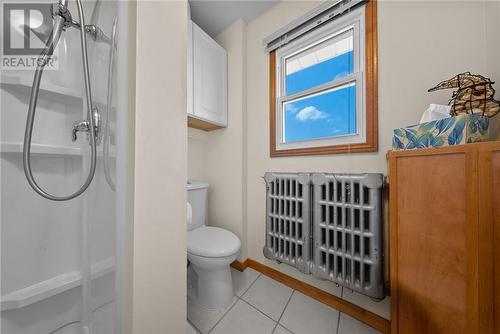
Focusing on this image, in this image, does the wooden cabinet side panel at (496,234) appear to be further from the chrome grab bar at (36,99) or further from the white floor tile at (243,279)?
the chrome grab bar at (36,99)

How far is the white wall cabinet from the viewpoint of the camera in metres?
1.41

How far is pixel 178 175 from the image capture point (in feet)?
2.18

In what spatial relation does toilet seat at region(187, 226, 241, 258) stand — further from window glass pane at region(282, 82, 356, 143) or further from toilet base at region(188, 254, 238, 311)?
window glass pane at region(282, 82, 356, 143)

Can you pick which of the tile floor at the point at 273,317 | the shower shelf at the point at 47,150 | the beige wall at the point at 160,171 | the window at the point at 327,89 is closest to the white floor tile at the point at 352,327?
the tile floor at the point at 273,317

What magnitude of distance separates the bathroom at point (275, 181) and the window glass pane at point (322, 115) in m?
0.01

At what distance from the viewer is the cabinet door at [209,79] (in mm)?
1438

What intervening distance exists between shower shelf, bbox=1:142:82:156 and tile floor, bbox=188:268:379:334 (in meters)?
1.11

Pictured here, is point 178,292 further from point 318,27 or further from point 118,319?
point 318,27

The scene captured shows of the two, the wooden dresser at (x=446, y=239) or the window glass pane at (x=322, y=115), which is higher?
the window glass pane at (x=322, y=115)

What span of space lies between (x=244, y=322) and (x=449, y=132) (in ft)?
4.50

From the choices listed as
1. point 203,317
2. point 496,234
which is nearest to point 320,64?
point 496,234

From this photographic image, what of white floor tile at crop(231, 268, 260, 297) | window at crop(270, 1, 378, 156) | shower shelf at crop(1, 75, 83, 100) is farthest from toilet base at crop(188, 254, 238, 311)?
shower shelf at crop(1, 75, 83, 100)

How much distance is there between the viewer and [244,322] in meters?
1.02

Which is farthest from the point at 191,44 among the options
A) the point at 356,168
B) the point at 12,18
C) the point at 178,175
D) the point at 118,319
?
the point at 118,319
